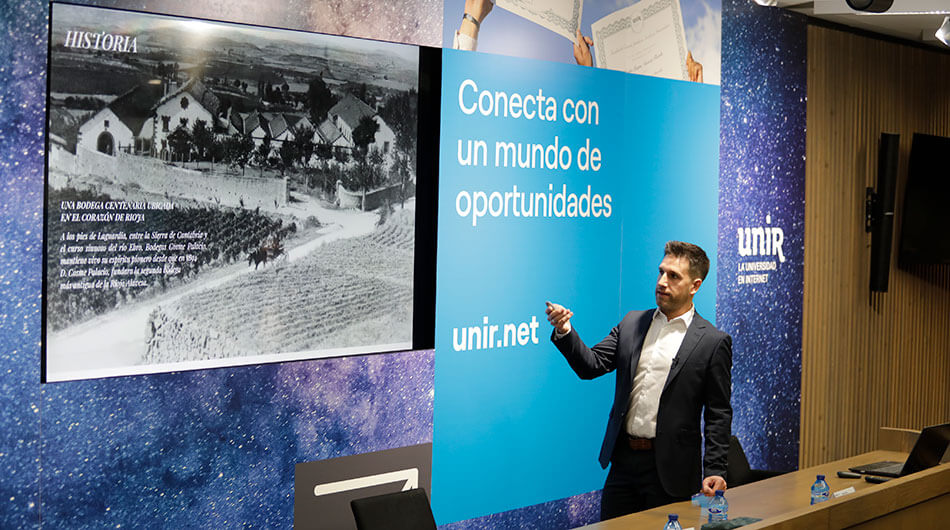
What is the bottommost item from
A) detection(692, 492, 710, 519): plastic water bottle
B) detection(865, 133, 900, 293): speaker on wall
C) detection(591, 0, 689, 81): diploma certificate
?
detection(692, 492, 710, 519): plastic water bottle

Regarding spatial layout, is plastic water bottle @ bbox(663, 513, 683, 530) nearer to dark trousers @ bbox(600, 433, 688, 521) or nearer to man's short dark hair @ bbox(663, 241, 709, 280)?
dark trousers @ bbox(600, 433, 688, 521)

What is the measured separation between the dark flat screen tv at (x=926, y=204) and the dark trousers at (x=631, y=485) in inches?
200

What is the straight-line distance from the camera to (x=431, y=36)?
5.04 meters

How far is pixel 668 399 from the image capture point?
165 inches

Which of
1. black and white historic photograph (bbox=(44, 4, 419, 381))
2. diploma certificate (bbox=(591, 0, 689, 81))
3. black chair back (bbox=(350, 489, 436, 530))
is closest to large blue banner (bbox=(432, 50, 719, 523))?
diploma certificate (bbox=(591, 0, 689, 81))

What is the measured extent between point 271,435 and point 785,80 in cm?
461

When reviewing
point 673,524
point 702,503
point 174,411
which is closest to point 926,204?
point 702,503

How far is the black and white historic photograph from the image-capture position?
391cm

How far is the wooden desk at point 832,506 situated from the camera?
11.3 feet

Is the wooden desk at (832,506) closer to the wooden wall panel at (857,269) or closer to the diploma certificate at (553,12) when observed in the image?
the diploma certificate at (553,12)

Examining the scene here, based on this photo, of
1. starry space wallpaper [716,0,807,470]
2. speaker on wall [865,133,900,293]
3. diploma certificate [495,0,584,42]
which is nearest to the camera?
diploma certificate [495,0,584,42]

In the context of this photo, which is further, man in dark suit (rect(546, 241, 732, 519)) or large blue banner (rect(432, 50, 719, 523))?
large blue banner (rect(432, 50, 719, 523))

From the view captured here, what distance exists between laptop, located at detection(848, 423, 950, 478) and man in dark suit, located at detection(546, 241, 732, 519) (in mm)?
846

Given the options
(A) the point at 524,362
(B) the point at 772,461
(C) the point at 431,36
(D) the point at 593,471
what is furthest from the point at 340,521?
(B) the point at 772,461
